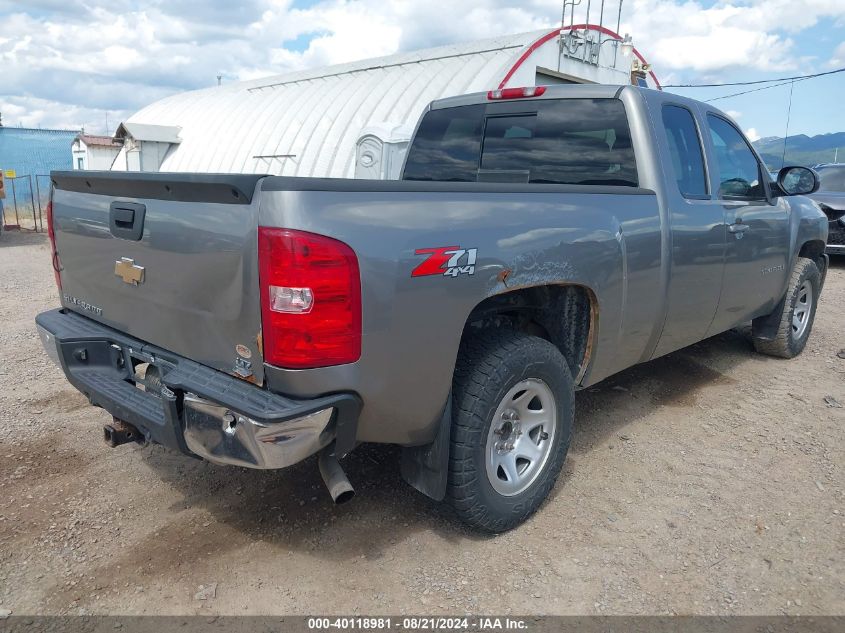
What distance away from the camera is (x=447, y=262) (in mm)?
2516

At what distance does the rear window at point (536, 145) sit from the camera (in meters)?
3.79

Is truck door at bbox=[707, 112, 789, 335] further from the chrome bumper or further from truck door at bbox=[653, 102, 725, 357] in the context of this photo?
the chrome bumper

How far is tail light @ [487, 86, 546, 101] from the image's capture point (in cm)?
405

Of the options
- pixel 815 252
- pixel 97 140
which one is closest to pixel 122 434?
pixel 815 252

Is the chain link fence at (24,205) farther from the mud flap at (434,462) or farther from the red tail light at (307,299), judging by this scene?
the red tail light at (307,299)

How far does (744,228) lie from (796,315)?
6.61 ft

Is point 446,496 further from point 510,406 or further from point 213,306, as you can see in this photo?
point 213,306

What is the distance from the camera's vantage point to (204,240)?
2479 millimetres

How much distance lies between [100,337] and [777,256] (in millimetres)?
4588

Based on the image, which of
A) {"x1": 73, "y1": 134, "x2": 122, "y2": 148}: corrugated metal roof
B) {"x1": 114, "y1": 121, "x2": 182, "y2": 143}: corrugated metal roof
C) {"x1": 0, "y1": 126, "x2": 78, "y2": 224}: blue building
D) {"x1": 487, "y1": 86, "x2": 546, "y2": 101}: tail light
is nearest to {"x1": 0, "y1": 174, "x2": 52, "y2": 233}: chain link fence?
{"x1": 0, "y1": 126, "x2": 78, "y2": 224}: blue building

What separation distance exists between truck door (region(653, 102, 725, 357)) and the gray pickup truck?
0.05ft

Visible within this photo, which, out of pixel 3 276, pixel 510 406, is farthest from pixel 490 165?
pixel 3 276

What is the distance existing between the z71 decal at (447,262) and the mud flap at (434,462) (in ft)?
1.71

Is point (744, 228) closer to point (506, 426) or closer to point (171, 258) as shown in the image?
point (506, 426)
